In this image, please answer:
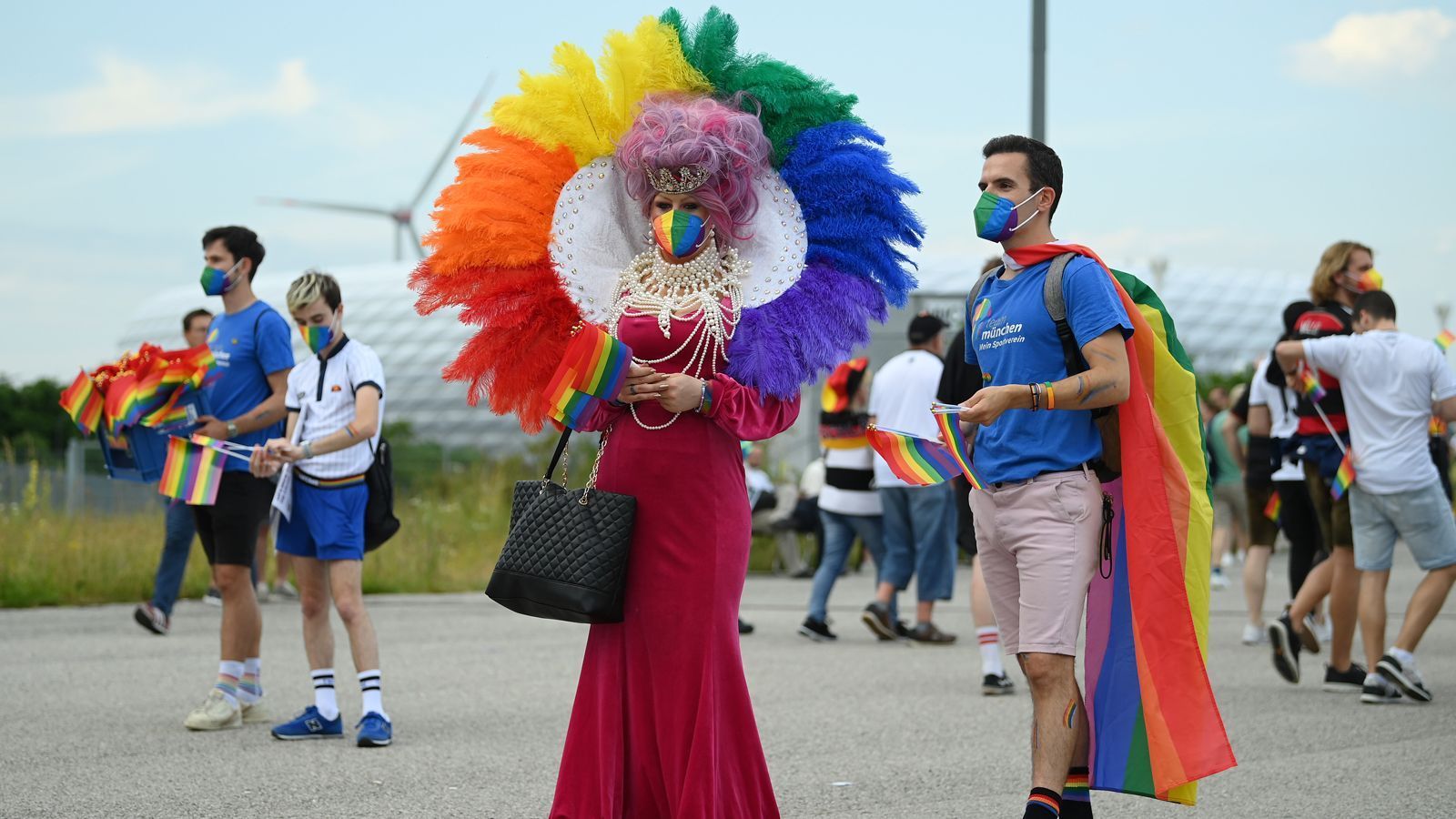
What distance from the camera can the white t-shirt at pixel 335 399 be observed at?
21.8 ft

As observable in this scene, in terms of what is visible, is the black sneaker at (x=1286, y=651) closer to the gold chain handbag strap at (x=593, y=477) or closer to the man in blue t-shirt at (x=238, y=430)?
the gold chain handbag strap at (x=593, y=477)

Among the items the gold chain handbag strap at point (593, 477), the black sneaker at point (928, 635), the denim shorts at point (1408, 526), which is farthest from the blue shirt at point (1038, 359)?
the black sneaker at point (928, 635)

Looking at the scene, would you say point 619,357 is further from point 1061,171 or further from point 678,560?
point 1061,171

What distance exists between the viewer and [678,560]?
14.6ft

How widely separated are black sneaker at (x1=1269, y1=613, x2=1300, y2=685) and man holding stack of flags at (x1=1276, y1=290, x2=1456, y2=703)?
0.45 meters

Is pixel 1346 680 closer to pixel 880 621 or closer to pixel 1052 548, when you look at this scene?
pixel 880 621

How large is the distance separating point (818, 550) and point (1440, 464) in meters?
9.61

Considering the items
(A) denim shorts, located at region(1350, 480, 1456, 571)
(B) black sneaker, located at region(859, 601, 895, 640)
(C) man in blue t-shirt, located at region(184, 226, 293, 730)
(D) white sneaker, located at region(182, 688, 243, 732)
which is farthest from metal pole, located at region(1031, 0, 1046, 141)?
(D) white sneaker, located at region(182, 688, 243, 732)

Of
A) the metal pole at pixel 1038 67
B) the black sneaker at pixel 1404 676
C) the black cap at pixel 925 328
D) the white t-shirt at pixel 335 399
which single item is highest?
the metal pole at pixel 1038 67

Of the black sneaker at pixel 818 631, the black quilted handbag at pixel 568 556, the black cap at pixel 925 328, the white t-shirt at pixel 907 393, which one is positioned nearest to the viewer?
the black quilted handbag at pixel 568 556

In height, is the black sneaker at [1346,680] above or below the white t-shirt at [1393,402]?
below

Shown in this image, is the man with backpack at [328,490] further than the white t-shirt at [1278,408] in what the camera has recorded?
No

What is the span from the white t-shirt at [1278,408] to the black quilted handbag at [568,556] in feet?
19.6

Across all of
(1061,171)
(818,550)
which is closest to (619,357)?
(1061,171)
